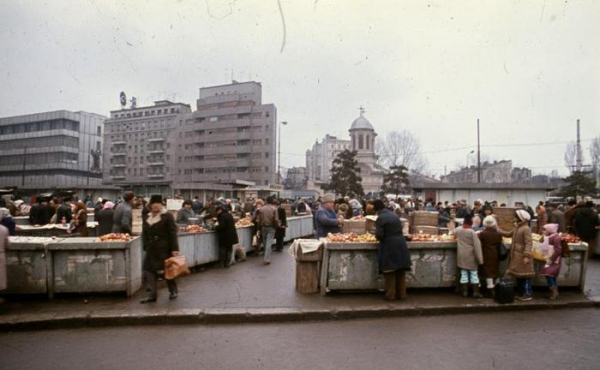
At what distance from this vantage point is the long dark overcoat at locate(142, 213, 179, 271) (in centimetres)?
779

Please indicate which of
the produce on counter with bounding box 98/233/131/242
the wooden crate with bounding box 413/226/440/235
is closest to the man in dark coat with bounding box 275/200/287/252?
the wooden crate with bounding box 413/226/440/235

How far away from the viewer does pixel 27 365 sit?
5.20m

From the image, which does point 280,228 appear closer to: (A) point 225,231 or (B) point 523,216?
(A) point 225,231

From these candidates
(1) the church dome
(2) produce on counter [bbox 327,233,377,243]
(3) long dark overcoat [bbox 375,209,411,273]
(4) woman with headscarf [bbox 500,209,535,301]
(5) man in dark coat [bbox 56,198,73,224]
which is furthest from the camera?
(1) the church dome

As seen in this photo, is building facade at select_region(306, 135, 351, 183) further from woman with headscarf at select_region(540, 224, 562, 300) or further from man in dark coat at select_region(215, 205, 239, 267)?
woman with headscarf at select_region(540, 224, 562, 300)

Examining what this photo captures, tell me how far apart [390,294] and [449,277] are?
1.57 m

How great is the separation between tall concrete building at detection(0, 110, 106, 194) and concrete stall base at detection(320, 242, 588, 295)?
92491 millimetres

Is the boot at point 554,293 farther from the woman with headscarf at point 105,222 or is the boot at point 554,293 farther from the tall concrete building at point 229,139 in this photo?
the tall concrete building at point 229,139

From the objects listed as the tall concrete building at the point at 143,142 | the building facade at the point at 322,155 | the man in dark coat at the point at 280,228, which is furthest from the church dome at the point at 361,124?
the man in dark coat at the point at 280,228

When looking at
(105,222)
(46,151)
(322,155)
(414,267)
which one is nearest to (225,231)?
(105,222)

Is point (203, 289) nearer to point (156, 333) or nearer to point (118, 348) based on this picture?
point (156, 333)

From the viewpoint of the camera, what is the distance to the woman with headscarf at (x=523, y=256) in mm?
8219

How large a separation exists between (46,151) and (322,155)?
99.7 m

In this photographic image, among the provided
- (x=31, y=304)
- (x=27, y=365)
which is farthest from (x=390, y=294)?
(x=31, y=304)
